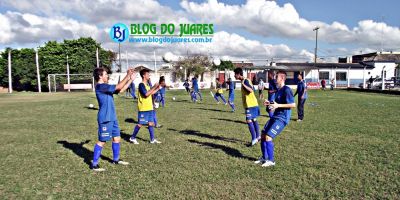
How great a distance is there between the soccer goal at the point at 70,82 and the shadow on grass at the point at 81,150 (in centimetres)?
3490

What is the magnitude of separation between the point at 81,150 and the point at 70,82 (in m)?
39.0

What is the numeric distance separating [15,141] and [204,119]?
6634 millimetres

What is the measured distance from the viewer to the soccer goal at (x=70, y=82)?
136ft

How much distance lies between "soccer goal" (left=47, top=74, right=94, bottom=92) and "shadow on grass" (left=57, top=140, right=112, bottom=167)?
114 ft

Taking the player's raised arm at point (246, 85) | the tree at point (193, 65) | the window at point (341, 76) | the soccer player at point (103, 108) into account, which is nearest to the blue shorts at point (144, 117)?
the soccer player at point (103, 108)

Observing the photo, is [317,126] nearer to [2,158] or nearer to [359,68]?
[2,158]

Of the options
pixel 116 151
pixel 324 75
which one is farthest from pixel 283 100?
pixel 324 75

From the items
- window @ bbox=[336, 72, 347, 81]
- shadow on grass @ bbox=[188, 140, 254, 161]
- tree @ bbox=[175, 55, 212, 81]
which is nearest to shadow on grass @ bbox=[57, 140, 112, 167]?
shadow on grass @ bbox=[188, 140, 254, 161]

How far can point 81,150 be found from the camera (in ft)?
24.6

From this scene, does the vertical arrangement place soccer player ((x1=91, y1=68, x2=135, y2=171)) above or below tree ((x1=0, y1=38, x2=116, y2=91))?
below

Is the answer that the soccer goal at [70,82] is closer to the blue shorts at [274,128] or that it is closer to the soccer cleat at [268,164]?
the soccer cleat at [268,164]

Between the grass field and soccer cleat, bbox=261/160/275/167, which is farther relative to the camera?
soccer cleat, bbox=261/160/275/167

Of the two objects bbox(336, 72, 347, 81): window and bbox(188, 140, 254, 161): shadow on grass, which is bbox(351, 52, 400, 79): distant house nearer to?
bbox(336, 72, 347, 81): window

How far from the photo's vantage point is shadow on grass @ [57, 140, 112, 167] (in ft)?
21.8
